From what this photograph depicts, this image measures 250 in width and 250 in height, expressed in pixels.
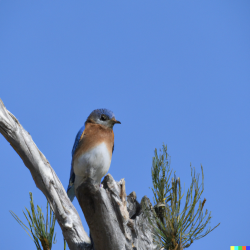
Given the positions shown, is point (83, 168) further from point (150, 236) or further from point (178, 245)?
point (178, 245)

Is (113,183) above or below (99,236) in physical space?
above

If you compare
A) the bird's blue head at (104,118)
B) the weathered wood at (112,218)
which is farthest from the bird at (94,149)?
the weathered wood at (112,218)

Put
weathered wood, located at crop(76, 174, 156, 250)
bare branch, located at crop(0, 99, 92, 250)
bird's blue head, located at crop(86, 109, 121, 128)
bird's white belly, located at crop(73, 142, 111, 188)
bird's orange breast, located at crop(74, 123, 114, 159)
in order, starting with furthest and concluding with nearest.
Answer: bird's blue head, located at crop(86, 109, 121, 128) < bird's orange breast, located at crop(74, 123, 114, 159) < bird's white belly, located at crop(73, 142, 111, 188) < bare branch, located at crop(0, 99, 92, 250) < weathered wood, located at crop(76, 174, 156, 250)

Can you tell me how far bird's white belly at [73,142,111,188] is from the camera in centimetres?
557

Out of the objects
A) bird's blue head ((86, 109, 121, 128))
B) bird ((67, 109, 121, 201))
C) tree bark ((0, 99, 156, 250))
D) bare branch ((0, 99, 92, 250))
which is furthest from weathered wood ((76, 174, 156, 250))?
bird's blue head ((86, 109, 121, 128))

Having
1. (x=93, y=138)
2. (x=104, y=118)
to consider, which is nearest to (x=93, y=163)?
(x=93, y=138)

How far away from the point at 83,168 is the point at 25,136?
109 cm

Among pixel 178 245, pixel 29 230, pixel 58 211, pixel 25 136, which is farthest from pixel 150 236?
pixel 25 136

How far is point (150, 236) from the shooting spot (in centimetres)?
511

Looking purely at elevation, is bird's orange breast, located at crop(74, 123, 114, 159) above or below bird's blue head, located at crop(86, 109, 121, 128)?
below

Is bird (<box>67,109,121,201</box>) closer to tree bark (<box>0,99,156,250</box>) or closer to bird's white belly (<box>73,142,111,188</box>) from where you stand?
bird's white belly (<box>73,142,111,188</box>)

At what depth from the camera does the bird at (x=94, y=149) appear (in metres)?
5.59

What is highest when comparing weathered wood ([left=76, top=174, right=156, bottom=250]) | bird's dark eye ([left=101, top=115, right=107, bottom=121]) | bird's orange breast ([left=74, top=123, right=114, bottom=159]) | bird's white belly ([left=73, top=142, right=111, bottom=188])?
bird's dark eye ([left=101, top=115, right=107, bottom=121])

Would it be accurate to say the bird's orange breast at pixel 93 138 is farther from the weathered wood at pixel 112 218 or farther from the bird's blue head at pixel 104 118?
the weathered wood at pixel 112 218
